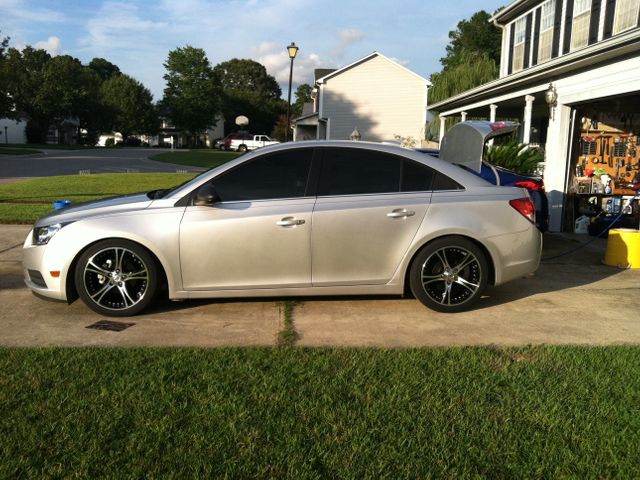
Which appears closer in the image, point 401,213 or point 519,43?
point 401,213

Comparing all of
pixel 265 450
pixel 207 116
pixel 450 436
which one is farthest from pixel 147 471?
pixel 207 116

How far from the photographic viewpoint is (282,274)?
17.1 ft

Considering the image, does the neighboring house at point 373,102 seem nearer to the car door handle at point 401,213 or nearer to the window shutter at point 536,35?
the window shutter at point 536,35

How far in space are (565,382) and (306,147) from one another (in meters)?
3.02

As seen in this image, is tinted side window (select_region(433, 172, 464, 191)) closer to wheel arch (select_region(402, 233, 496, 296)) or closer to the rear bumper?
wheel arch (select_region(402, 233, 496, 296))

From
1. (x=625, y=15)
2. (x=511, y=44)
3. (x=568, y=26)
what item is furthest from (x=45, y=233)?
(x=511, y=44)

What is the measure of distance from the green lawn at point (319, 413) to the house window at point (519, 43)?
16509 millimetres

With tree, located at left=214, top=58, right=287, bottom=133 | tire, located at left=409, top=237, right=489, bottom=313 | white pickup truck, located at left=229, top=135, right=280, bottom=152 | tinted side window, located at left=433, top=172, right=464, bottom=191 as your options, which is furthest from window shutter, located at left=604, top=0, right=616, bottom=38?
tree, located at left=214, top=58, right=287, bottom=133

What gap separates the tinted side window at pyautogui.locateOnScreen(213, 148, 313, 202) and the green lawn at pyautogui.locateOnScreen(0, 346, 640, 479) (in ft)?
5.18

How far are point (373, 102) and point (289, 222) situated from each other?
35.0 metres

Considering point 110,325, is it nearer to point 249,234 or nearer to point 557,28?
point 249,234

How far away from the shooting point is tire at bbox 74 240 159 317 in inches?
201

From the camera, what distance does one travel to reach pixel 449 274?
5.38 metres

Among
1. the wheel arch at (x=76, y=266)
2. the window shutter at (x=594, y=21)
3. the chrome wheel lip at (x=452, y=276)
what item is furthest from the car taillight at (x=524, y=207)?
the window shutter at (x=594, y=21)
